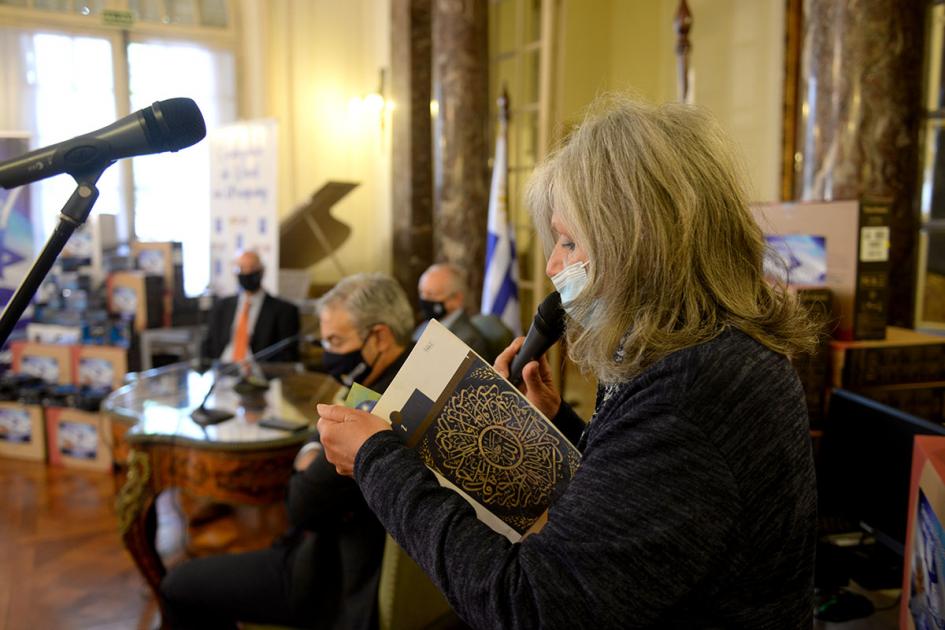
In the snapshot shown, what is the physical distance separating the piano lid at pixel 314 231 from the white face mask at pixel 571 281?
4.71m

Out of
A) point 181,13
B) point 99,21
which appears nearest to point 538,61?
point 181,13

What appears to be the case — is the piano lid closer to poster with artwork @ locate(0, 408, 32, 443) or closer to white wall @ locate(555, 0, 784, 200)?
white wall @ locate(555, 0, 784, 200)

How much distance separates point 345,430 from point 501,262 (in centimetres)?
364

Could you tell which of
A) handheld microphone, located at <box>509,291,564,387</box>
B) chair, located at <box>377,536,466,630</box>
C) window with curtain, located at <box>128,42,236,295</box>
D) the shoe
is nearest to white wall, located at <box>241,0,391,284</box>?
window with curtain, located at <box>128,42,236,295</box>

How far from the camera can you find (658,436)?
81 cm

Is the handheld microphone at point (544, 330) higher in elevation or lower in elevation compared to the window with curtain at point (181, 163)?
lower

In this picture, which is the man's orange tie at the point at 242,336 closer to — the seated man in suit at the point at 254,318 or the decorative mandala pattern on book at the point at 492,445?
the seated man in suit at the point at 254,318

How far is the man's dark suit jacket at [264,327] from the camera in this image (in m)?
4.40

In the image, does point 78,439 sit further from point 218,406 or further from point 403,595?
point 403,595

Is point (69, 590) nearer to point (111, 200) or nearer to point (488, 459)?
point (488, 459)

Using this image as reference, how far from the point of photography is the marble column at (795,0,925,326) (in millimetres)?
2449

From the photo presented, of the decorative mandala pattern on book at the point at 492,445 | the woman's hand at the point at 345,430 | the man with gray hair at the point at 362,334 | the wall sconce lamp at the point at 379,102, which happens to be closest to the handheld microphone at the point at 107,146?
the woman's hand at the point at 345,430

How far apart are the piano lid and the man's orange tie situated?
55.2 inches

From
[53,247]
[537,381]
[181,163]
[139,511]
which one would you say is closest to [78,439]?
[139,511]
